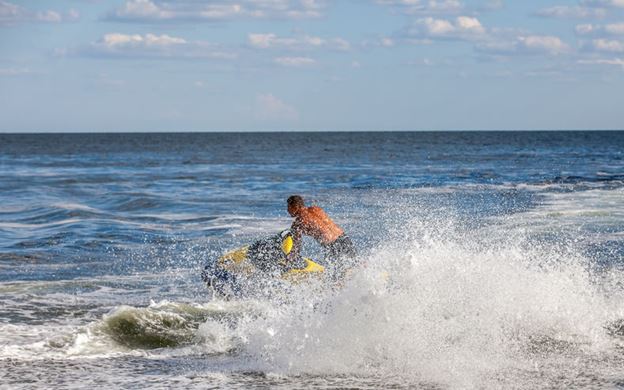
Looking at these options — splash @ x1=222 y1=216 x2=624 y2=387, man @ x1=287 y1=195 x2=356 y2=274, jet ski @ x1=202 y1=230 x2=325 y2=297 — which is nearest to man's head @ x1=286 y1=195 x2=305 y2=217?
man @ x1=287 y1=195 x2=356 y2=274

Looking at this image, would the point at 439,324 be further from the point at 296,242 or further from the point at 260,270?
the point at 260,270

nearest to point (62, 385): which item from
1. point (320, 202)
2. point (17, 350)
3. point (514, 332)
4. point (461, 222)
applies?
point (17, 350)

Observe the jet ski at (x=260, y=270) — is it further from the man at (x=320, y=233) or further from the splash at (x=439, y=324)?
the splash at (x=439, y=324)

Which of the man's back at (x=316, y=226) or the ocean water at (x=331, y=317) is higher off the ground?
the man's back at (x=316, y=226)

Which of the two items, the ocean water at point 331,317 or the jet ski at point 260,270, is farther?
the jet ski at point 260,270

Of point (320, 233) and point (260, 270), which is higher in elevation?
point (320, 233)

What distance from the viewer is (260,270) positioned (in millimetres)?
11836

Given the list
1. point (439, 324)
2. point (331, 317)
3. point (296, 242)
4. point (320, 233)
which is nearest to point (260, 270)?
point (296, 242)

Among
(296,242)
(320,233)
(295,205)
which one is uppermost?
(295,205)

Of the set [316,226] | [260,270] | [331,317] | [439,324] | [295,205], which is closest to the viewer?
[331,317]

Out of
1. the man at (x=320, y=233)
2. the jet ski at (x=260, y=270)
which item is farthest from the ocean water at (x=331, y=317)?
the man at (x=320, y=233)

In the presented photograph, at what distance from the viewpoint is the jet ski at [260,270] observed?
11539 millimetres

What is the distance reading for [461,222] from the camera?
21.3 metres

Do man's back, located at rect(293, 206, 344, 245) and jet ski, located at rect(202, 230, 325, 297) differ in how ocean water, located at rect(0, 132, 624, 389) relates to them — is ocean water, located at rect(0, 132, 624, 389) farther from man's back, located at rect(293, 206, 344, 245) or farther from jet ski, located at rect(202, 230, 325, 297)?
man's back, located at rect(293, 206, 344, 245)
